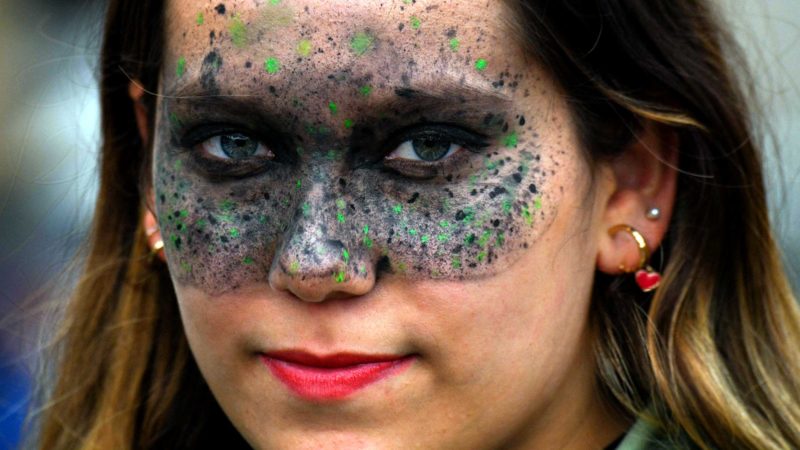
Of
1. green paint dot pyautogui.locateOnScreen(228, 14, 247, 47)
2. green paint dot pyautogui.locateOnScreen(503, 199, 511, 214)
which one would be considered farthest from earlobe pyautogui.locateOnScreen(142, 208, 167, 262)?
green paint dot pyautogui.locateOnScreen(503, 199, 511, 214)

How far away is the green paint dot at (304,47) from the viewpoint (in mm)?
1998

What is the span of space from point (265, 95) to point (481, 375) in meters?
0.62

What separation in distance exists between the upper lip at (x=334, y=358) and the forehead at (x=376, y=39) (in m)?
0.47

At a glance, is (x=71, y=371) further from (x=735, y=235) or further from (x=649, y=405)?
(x=735, y=235)

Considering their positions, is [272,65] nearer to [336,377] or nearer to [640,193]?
[336,377]

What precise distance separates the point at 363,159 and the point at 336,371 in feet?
1.21

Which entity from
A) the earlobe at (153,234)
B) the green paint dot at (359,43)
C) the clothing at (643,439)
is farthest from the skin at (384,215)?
the earlobe at (153,234)

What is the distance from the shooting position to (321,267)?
6.30 ft

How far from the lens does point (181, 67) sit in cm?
217

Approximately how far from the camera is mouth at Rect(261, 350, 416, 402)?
2.01 meters

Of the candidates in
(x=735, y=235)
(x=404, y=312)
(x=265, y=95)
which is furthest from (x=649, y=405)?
(x=265, y=95)

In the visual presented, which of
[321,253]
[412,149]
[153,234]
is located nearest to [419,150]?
[412,149]

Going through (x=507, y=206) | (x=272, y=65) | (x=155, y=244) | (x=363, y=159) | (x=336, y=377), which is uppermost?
(x=272, y=65)

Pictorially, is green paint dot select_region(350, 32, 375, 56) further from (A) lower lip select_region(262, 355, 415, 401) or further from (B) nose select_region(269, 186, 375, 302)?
(A) lower lip select_region(262, 355, 415, 401)
